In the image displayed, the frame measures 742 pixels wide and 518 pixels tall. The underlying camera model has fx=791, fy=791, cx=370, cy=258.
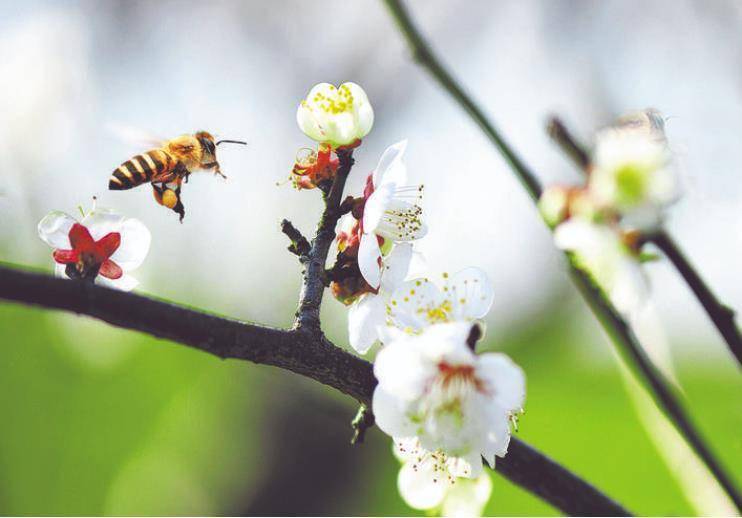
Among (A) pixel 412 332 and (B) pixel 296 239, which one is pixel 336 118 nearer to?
(B) pixel 296 239

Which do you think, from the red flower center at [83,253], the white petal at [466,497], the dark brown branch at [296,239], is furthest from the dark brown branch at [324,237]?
the white petal at [466,497]

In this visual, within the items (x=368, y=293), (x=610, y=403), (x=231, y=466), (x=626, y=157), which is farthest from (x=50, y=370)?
(x=626, y=157)

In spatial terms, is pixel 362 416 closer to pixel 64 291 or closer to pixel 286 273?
pixel 64 291

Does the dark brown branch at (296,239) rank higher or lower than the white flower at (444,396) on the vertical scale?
higher

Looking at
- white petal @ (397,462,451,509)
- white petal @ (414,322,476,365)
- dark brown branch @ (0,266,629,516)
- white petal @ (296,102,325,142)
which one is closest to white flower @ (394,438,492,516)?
white petal @ (397,462,451,509)

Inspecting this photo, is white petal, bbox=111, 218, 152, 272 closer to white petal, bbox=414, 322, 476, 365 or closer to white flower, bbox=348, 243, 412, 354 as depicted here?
white flower, bbox=348, 243, 412, 354

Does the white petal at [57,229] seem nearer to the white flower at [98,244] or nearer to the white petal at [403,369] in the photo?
the white flower at [98,244]
